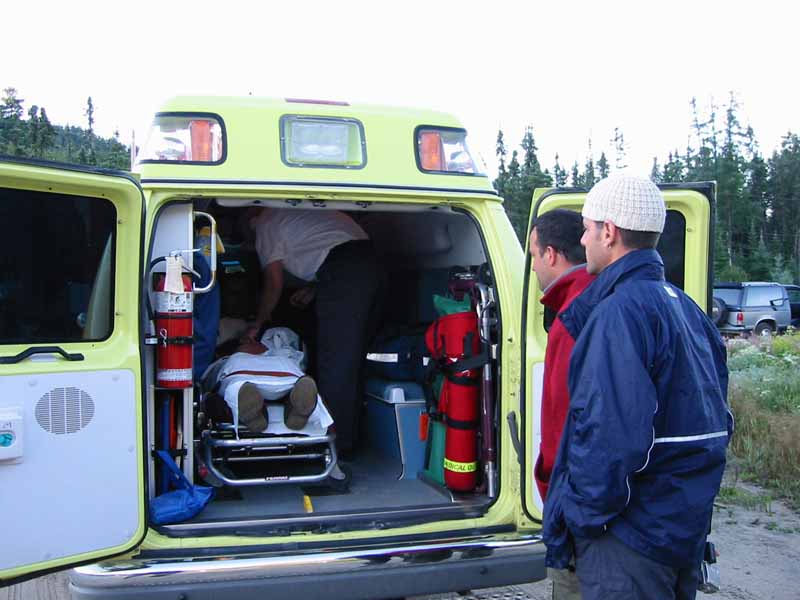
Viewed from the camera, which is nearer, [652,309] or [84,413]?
[652,309]

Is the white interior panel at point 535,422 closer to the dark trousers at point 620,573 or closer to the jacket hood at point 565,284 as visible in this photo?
the jacket hood at point 565,284

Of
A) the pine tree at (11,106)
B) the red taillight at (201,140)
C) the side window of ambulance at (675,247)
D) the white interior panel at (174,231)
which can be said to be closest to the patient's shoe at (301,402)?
the white interior panel at (174,231)

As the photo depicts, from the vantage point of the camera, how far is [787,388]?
7.76 m

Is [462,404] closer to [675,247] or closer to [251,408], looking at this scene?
[251,408]

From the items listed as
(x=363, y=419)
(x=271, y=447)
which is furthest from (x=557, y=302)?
(x=363, y=419)

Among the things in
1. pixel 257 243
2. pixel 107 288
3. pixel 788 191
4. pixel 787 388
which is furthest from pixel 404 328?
pixel 788 191

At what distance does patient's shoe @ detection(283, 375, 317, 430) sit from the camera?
4.16 metres

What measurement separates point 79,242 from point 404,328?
260 centimetres

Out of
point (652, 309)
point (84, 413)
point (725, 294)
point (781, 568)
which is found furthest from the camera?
point (725, 294)

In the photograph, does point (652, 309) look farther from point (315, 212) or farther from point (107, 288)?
point (315, 212)

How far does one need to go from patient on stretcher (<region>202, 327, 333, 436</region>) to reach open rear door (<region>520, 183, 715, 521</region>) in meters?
1.19

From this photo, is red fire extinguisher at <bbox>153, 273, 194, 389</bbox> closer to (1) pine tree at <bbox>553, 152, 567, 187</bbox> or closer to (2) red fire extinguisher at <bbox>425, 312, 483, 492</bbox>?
(2) red fire extinguisher at <bbox>425, 312, 483, 492</bbox>

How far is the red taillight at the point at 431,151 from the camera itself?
3.92 meters

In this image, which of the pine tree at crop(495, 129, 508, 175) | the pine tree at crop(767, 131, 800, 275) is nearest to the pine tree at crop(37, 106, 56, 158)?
the pine tree at crop(495, 129, 508, 175)
